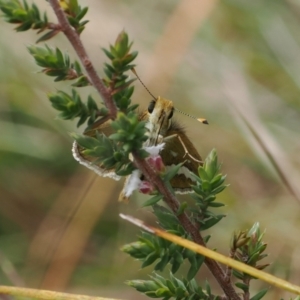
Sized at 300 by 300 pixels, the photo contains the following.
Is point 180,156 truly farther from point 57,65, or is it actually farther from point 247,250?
point 57,65

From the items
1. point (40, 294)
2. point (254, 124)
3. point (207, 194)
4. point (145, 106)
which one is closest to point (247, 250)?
point (207, 194)

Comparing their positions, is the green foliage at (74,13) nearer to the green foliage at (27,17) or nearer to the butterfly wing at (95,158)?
the green foliage at (27,17)

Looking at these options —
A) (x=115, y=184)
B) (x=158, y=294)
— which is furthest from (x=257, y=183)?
(x=158, y=294)

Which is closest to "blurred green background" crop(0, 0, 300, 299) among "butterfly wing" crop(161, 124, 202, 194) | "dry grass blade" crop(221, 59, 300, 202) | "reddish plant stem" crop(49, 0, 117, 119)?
"dry grass blade" crop(221, 59, 300, 202)

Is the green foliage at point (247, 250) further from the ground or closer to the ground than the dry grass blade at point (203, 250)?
further from the ground

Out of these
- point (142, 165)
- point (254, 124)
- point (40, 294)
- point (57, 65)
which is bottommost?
point (40, 294)

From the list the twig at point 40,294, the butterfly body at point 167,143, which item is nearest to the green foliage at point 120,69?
the butterfly body at point 167,143
